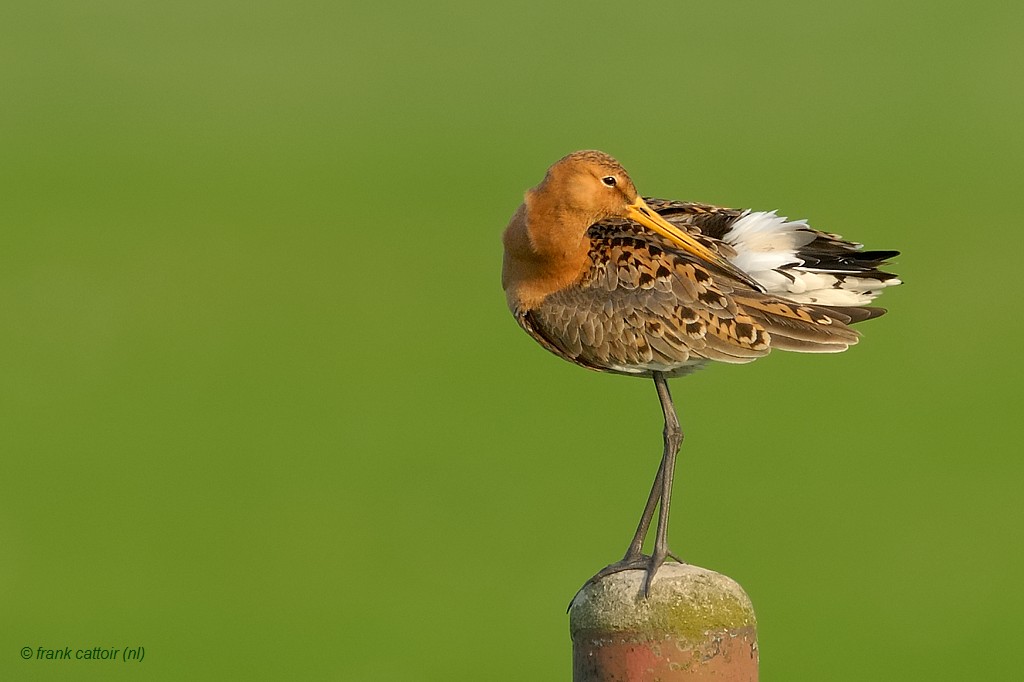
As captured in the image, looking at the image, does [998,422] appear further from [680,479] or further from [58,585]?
[58,585]

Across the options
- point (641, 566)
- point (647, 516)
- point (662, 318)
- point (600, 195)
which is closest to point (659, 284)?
point (662, 318)

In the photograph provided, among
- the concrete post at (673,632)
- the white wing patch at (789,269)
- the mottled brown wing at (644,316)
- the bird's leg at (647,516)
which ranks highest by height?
the white wing patch at (789,269)

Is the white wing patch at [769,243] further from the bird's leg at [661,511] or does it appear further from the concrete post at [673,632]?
the concrete post at [673,632]

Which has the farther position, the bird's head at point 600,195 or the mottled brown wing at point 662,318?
the bird's head at point 600,195

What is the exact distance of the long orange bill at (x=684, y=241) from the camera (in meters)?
8.37

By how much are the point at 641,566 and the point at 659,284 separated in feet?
4.40

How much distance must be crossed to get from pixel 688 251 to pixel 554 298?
24.4 inches

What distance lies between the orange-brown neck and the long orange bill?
0.81 feet

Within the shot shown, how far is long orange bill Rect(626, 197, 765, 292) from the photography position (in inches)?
329

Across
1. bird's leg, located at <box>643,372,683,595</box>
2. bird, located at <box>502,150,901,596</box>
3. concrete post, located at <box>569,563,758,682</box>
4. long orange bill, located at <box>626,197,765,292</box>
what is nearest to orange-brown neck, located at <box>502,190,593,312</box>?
bird, located at <box>502,150,901,596</box>

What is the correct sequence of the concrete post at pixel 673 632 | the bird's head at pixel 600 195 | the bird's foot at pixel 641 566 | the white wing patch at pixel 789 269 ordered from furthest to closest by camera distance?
1. the white wing patch at pixel 789 269
2. the bird's head at pixel 600 195
3. the bird's foot at pixel 641 566
4. the concrete post at pixel 673 632

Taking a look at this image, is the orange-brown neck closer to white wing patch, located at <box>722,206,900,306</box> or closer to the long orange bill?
the long orange bill

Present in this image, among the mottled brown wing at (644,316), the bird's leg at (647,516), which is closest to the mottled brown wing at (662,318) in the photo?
the mottled brown wing at (644,316)

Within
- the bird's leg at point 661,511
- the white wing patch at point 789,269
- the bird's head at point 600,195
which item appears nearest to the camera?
the bird's leg at point 661,511
